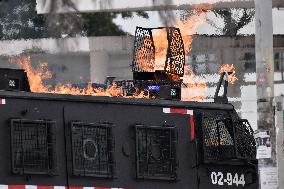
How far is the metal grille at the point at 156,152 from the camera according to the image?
13.5 metres

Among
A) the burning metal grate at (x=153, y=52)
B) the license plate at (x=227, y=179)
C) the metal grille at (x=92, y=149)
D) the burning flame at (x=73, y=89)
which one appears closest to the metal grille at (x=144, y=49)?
the burning metal grate at (x=153, y=52)

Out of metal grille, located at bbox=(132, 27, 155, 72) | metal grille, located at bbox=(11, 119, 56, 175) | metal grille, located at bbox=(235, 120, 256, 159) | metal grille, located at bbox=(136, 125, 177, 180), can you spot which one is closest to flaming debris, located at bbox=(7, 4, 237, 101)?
metal grille, located at bbox=(132, 27, 155, 72)

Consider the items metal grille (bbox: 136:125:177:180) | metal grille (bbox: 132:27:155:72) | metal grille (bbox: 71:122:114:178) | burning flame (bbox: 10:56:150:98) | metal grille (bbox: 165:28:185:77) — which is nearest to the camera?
metal grille (bbox: 71:122:114:178)

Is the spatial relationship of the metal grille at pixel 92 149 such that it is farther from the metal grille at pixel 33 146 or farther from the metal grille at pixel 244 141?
the metal grille at pixel 244 141

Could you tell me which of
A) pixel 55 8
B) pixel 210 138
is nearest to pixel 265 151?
pixel 210 138

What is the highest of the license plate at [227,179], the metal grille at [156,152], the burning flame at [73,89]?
the burning flame at [73,89]

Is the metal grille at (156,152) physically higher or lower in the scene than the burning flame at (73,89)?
lower

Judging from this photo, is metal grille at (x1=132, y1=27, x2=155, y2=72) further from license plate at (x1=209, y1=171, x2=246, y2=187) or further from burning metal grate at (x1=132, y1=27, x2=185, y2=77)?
license plate at (x1=209, y1=171, x2=246, y2=187)

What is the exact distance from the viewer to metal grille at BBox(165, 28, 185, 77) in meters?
15.3

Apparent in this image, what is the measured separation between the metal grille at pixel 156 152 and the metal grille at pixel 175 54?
64.2 inches

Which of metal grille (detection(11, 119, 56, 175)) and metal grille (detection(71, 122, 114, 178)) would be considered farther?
metal grille (detection(71, 122, 114, 178))

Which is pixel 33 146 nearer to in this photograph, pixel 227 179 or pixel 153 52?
pixel 227 179

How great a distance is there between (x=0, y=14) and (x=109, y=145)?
10.9ft

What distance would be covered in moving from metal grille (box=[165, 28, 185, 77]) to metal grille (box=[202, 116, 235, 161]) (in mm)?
1280
